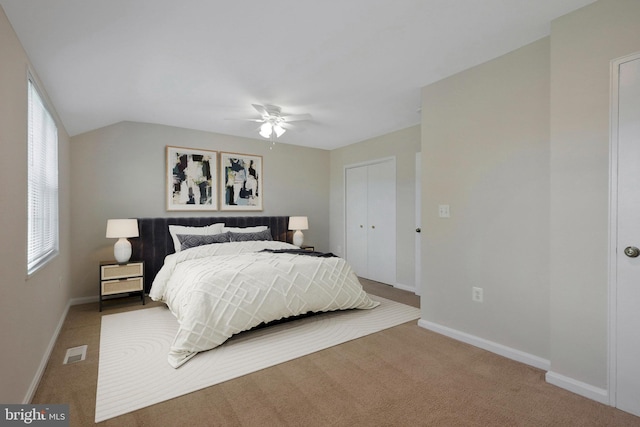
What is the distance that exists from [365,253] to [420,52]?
3548 millimetres

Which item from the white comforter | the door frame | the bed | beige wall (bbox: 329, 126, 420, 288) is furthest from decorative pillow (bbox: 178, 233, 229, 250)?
the door frame

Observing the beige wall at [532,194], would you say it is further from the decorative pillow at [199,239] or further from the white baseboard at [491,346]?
the decorative pillow at [199,239]

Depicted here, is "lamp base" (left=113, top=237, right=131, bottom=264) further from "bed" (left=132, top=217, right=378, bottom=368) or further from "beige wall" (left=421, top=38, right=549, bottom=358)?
"beige wall" (left=421, top=38, right=549, bottom=358)

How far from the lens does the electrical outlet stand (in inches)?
105

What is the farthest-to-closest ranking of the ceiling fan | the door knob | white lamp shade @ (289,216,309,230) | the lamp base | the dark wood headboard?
1. white lamp shade @ (289,216,309,230)
2. the dark wood headboard
3. the lamp base
4. the ceiling fan
5. the door knob

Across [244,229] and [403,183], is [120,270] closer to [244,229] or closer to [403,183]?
[244,229]

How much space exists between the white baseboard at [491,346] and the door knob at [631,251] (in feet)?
3.16

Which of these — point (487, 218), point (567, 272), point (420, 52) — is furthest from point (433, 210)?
point (420, 52)

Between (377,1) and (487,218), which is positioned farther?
(487,218)

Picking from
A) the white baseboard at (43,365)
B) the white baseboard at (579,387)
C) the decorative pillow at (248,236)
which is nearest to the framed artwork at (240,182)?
the decorative pillow at (248,236)

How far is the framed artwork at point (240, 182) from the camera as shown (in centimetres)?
487

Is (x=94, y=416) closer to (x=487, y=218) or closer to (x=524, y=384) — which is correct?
(x=524, y=384)

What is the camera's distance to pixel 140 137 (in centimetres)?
425

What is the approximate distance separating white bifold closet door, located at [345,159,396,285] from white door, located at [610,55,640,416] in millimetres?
3026
